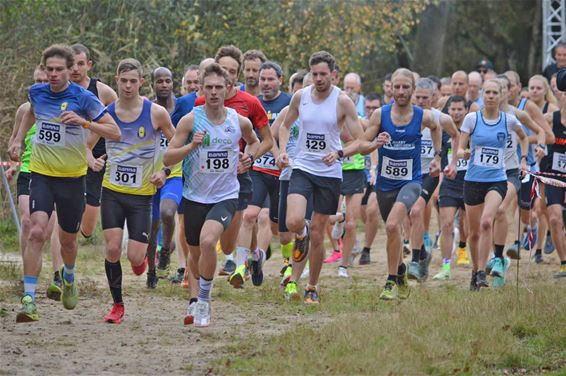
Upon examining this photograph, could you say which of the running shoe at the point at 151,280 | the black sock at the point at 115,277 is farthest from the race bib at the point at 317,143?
the running shoe at the point at 151,280

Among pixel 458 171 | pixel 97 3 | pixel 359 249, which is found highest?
pixel 97 3

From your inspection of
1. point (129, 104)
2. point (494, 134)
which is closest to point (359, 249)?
point (494, 134)

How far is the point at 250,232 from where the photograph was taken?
1255cm

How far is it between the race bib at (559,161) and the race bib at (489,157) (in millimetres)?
2144

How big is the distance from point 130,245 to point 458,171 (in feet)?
17.7

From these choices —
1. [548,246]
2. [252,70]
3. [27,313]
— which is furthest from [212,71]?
[548,246]

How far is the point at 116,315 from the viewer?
10156mm

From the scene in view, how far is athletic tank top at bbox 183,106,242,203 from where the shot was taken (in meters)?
9.84

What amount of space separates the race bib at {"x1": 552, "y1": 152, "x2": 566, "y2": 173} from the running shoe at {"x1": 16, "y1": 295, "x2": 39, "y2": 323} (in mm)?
7362

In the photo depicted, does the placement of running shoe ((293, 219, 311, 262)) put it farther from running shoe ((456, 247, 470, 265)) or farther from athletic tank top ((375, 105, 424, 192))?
running shoe ((456, 247, 470, 265))

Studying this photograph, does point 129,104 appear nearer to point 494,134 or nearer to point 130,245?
point 130,245

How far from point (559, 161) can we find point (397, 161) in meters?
3.44

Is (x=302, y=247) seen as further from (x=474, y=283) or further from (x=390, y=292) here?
(x=474, y=283)

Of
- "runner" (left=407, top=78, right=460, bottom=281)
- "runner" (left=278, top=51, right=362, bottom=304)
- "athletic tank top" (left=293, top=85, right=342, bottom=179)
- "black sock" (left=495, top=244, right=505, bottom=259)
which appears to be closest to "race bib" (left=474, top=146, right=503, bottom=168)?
"runner" (left=407, top=78, right=460, bottom=281)
